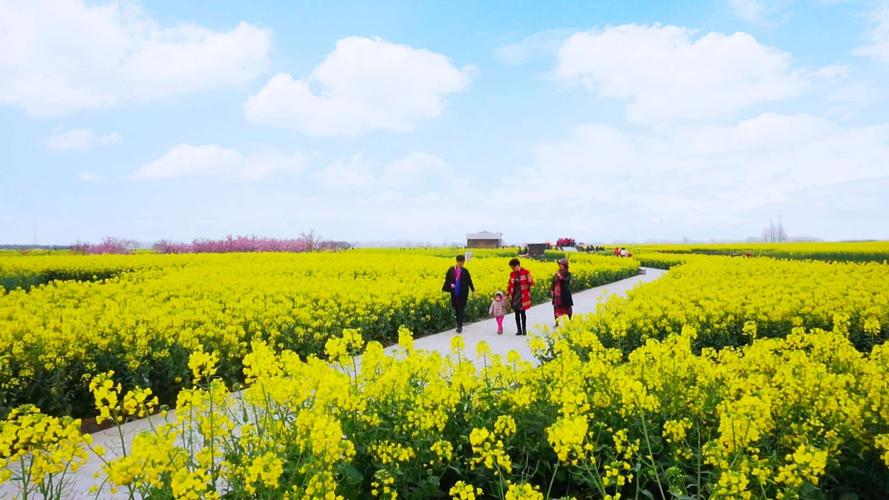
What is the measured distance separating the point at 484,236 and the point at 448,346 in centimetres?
4903

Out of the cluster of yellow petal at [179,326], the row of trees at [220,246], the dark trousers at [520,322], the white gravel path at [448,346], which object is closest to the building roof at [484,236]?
the row of trees at [220,246]

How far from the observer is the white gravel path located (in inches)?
180

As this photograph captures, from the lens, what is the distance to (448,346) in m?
10.1

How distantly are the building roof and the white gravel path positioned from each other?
35932 millimetres

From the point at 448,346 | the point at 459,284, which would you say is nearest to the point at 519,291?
the point at 459,284

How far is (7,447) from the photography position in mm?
2418

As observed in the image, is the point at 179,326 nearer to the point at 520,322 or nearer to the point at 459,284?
the point at 459,284

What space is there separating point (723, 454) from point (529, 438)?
1.35 metres

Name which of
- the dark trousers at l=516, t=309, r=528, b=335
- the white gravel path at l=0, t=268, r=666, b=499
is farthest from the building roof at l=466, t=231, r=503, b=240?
the dark trousers at l=516, t=309, r=528, b=335

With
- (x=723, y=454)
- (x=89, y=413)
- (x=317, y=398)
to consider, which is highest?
(x=317, y=398)

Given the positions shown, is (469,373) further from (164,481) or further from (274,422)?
(164,481)

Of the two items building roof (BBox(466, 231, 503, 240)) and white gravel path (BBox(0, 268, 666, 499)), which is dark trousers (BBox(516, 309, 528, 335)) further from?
building roof (BBox(466, 231, 503, 240))

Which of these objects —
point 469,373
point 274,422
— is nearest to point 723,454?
point 469,373

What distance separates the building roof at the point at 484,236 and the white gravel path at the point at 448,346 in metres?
35.9
